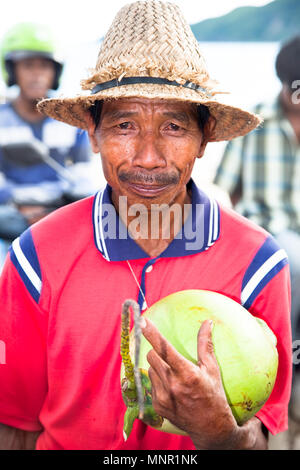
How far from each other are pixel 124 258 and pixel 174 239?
Answer: 0.17 metres

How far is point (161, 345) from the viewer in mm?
1125

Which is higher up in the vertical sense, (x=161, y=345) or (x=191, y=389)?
(x=161, y=345)

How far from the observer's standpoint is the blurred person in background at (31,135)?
11.5ft

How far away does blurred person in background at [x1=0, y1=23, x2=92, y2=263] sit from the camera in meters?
3.49

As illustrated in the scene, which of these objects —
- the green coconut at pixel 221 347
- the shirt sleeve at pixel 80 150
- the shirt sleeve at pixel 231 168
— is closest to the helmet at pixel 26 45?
the shirt sleeve at pixel 80 150

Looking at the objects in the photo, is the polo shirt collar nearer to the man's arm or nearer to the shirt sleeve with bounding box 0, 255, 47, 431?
the shirt sleeve with bounding box 0, 255, 47, 431

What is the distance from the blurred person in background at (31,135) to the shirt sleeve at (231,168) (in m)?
0.86

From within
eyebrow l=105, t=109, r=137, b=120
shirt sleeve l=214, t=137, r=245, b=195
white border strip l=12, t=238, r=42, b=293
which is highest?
eyebrow l=105, t=109, r=137, b=120

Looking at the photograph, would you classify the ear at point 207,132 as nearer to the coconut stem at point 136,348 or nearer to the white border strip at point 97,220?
the white border strip at point 97,220

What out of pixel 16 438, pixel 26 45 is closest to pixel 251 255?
pixel 16 438

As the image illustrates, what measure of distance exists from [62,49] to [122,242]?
2863mm

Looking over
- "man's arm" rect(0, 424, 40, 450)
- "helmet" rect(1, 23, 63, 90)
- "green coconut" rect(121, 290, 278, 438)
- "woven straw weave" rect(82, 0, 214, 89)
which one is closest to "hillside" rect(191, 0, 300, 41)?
"helmet" rect(1, 23, 63, 90)

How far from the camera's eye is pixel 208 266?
1.63m

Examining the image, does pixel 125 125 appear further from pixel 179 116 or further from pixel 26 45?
pixel 26 45
